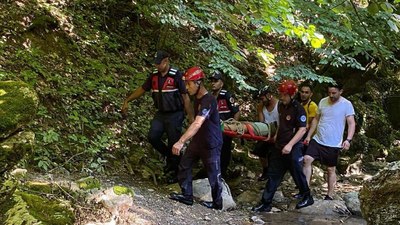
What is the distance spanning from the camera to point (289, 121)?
6875mm

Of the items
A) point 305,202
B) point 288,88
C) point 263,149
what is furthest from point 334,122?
point 263,149

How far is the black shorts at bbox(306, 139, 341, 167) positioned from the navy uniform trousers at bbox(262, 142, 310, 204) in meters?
0.46

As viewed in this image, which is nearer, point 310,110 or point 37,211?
point 37,211

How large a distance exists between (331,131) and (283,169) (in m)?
0.95

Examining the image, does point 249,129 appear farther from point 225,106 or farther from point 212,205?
point 212,205

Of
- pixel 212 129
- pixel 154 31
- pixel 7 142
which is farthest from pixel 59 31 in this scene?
pixel 7 142

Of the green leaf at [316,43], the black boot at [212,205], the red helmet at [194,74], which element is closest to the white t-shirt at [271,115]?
the black boot at [212,205]

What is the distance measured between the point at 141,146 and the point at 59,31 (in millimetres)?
3062

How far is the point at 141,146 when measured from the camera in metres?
8.16

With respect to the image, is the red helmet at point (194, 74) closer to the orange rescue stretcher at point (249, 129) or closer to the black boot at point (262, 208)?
the orange rescue stretcher at point (249, 129)

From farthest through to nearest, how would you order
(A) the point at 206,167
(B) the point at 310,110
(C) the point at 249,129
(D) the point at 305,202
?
(B) the point at 310,110 → (C) the point at 249,129 → (D) the point at 305,202 → (A) the point at 206,167

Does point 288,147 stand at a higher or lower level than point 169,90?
lower

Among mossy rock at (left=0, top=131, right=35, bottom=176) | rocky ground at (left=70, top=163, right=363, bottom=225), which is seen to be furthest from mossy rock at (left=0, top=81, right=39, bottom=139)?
rocky ground at (left=70, top=163, right=363, bottom=225)

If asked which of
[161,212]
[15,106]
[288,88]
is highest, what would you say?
[15,106]
